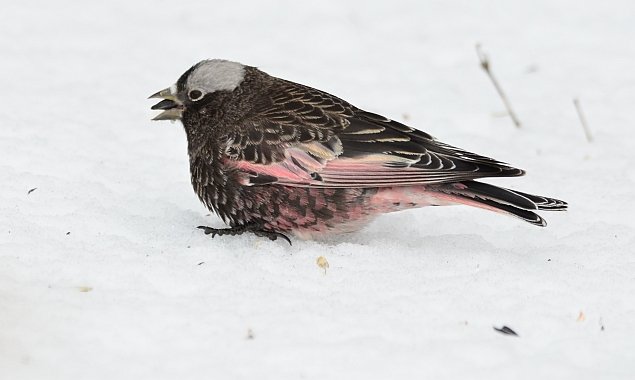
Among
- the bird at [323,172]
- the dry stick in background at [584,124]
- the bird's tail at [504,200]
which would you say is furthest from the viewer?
the dry stick in background at [584,124]

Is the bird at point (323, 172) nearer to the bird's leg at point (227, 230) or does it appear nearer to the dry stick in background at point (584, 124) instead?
the bird's leg at point (227, 230)

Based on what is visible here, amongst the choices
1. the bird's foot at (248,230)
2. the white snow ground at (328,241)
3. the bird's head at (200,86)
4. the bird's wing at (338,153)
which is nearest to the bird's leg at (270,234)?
the bird's foot at (248,230)

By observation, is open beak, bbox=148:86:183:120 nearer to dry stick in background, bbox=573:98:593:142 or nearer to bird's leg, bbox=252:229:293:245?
bird's leg, bbox=252:229:293:245

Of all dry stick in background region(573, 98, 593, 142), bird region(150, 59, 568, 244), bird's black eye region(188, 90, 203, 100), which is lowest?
bird region(150, 59, 568, 244)

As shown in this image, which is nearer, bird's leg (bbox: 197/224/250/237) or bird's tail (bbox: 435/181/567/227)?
bird's tail (bbox: 435/181/567/227)

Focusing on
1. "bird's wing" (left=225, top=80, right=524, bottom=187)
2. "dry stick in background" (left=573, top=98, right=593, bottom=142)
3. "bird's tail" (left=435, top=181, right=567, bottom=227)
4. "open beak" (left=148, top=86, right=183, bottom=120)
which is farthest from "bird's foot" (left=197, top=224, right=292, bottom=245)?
"dry stick in background" (left=573, top=98, right=593, bottom=142)

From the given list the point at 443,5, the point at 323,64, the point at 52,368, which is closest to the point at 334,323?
the point at 52,368

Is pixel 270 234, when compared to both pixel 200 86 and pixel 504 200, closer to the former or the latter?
pixel 200 86
